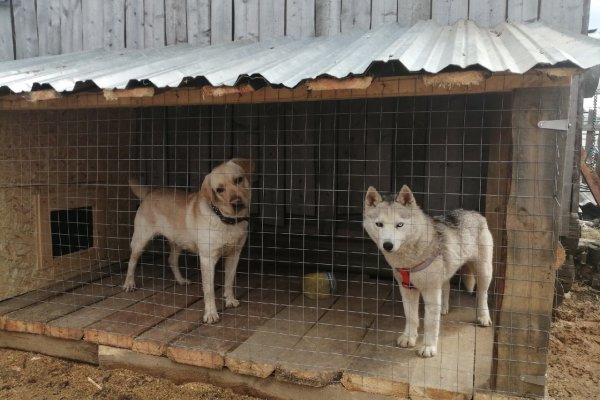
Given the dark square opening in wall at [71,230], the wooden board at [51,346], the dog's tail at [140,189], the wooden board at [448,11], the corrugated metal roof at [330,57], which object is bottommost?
the wooden board at [51,346]

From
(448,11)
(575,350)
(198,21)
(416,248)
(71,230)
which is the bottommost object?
(575,350)

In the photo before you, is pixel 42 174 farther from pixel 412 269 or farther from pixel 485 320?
pixel 485 320

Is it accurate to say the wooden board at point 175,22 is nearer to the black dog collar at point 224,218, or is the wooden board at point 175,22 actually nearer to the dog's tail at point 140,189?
the dog's tail at point 140,189

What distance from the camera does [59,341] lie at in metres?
4.35

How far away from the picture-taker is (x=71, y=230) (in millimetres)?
5602

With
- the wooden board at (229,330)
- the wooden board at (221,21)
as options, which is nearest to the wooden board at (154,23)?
the wooden board at (221,21)

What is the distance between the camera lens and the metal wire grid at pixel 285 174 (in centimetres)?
483

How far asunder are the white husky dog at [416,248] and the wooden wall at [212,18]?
1.90 m

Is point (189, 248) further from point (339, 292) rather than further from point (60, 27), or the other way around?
point (60, 27)

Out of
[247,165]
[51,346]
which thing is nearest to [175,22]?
[247,165]

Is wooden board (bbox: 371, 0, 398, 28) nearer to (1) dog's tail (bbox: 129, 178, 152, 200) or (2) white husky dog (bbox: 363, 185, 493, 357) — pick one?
(2) white husky dog (bbox: 363, 185, 493, 357)

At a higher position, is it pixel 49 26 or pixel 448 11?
pixel 49 26

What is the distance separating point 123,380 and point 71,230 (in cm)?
241

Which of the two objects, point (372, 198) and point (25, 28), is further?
point (25, 28)
